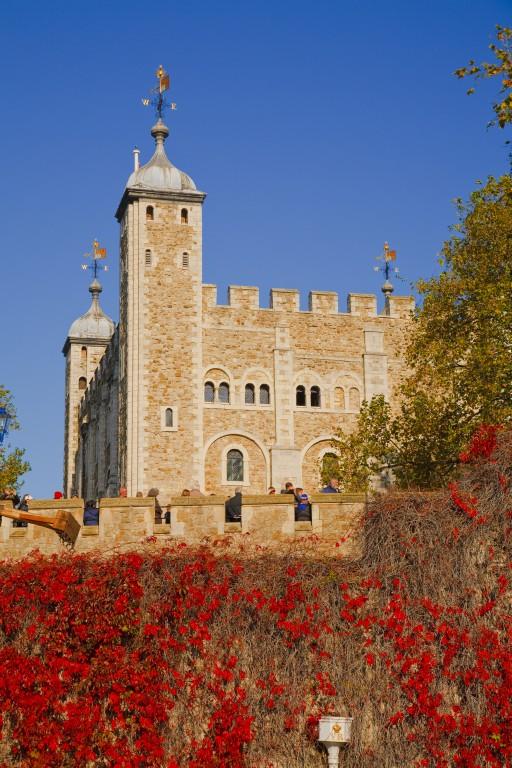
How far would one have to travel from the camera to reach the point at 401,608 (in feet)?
57.0

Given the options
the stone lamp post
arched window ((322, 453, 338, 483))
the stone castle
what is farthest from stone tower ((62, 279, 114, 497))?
the stone lamp post

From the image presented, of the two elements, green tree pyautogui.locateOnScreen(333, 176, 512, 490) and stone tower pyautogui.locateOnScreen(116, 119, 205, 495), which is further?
stone tower pyautogui.locateOnScreen(116, 119, 205, 495)

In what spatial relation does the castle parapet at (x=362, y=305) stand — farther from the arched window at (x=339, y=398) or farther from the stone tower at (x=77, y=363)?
the stone tower at (x=77, y=363)

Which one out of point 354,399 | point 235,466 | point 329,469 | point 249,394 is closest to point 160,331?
point 249,394

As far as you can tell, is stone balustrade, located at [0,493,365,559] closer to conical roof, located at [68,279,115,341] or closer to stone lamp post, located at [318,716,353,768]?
stone lamp post, located at [318,716,353,768]

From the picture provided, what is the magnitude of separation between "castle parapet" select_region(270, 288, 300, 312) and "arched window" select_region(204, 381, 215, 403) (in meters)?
3.49

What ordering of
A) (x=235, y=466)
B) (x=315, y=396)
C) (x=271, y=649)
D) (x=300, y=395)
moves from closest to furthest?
(x=271, y=649)
(x=235, y=466)
(x=300, y=395)
(x=315, y=396)

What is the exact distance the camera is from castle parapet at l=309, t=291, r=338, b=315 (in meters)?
43.4

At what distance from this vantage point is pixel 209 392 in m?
41.5

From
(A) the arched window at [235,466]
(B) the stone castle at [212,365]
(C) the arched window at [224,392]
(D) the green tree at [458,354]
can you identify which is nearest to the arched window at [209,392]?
(B) the stone castle at [212,365]

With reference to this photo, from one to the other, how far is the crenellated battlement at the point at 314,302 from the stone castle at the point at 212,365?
0.15 ft

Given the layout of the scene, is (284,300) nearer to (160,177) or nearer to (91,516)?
(160,177)

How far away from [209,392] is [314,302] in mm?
4948

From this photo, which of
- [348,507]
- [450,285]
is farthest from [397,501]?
[450,285]
